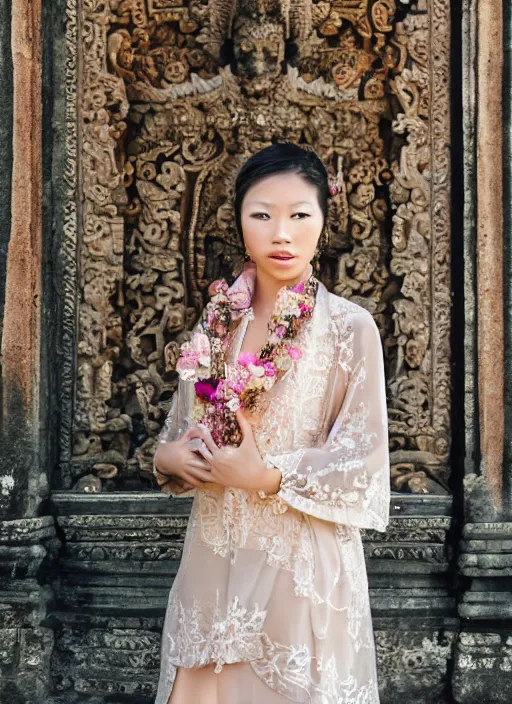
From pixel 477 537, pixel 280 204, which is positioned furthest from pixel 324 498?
pixel 477 537

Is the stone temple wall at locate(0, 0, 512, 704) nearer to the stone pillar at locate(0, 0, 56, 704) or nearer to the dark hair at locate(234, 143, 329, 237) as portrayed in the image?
the stone pillar at locate(0, 0, 56, 704)

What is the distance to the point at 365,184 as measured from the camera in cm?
457

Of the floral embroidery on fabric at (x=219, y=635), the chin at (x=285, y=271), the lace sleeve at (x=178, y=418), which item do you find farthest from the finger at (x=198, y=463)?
the chin at (x=285, y=271)

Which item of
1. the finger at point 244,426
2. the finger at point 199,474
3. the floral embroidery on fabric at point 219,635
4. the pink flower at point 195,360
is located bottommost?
the floral embroidery on fabric at point 219,635

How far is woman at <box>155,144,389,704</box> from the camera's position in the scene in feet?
9.20

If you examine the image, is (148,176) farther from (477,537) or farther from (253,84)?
(477,537)

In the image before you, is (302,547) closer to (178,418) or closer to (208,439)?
(208,439)

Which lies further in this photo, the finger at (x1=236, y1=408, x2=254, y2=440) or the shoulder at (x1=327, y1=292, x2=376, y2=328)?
the shoulder at (x1=327, y1=292, x2=376, y2=328)

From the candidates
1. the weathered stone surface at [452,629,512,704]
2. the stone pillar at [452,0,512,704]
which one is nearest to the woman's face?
the stone pillar at [452,0,512,704]

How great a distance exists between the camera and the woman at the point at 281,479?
2805mm

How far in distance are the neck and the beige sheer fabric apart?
0.12 metres

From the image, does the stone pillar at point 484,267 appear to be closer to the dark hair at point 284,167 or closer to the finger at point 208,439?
the dark hair at point 284,167

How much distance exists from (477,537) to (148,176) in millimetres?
2103

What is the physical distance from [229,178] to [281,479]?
6.95 ft
